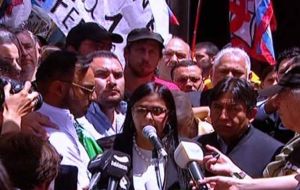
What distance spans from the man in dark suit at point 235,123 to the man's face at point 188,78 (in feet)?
5.86

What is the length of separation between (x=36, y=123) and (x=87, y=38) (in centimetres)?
181

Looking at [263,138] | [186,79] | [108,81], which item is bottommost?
[186,79]

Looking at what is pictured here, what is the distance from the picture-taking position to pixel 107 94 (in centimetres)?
564

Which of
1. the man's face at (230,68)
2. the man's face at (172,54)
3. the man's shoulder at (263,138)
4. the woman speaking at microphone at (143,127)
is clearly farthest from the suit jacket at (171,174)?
the man's face at (172,54)

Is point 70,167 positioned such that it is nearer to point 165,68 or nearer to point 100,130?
point 100,130

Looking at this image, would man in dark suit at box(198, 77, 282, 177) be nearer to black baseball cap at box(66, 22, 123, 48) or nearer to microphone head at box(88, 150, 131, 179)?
black baseball cap at box(66, 22, 123, 48)

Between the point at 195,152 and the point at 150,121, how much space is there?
1144mm

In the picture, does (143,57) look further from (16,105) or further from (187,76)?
(16,105)

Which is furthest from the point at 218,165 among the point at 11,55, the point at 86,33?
the point at 86,33

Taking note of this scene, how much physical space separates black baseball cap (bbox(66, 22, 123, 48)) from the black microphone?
2.55m

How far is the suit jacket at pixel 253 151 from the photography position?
4.94m

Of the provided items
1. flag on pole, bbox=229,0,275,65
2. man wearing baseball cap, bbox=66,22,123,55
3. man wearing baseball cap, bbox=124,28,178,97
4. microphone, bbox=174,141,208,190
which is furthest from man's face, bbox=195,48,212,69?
microphone, bbox=174,141,208,190

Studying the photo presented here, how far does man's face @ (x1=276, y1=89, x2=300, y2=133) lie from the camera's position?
165 inches

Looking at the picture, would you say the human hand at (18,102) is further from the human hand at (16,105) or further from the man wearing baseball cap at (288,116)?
the man wearing baseball cap at (288,116)
